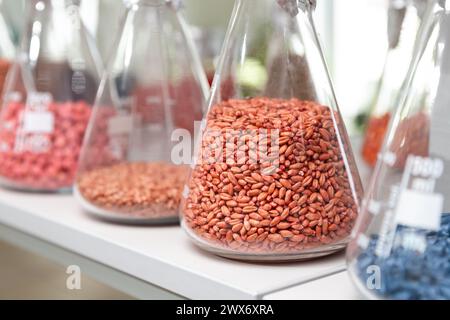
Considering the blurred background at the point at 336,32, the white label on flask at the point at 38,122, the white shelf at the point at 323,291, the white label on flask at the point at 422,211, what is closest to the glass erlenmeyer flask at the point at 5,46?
the blurred background at the point at 336,32

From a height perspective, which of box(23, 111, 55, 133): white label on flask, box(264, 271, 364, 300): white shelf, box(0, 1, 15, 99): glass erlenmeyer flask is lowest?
box(264, 271, 364, 300): white shelf

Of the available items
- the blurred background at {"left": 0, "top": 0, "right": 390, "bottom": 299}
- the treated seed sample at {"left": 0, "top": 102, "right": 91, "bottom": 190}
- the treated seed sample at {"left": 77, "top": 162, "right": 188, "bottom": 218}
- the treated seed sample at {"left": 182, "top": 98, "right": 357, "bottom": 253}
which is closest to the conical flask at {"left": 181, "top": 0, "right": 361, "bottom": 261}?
the treated seed sample at {"left": 182, "top": 98, "right": 357, "bottom": 253}

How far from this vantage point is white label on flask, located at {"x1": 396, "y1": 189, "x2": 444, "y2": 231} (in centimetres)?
57

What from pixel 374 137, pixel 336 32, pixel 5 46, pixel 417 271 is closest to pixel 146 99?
pixel 374 137

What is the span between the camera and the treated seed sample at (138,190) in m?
0.90

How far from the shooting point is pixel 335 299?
0.65m

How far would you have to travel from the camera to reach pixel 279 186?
2.31 ft

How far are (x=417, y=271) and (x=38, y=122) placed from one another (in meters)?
0.75

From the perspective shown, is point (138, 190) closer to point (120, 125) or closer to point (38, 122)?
point (120, 125)

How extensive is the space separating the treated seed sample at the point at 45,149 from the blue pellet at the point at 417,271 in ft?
2.23

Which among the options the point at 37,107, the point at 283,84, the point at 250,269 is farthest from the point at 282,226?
the point at 37,107

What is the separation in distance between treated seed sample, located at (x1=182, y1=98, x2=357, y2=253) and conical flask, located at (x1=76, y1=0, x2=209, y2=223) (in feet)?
0.78

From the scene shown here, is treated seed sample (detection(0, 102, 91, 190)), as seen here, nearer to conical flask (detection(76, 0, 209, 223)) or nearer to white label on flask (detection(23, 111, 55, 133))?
white label on flask (detection(23, 111, 55, 133))
